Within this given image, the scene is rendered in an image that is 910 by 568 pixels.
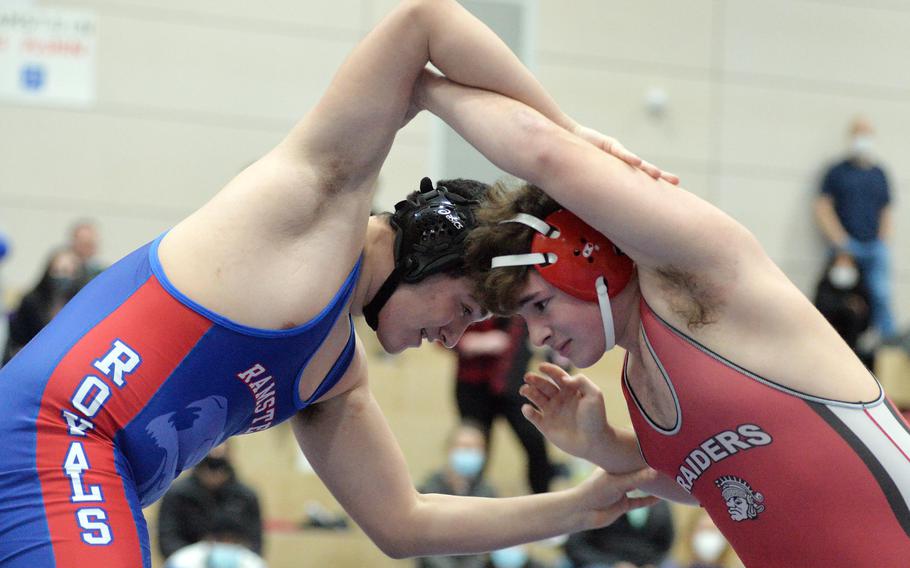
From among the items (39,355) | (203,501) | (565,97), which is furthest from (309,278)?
(565,97)

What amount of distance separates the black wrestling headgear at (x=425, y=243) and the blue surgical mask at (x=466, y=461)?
4859mm

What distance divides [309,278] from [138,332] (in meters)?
0.45

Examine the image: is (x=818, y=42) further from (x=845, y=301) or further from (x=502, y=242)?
(x=502, y=242)

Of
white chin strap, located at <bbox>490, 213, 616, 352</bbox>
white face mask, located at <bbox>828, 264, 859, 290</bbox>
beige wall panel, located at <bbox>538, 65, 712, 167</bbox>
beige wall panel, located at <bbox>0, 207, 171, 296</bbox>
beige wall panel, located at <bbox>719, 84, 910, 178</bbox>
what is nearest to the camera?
white chin strap, located at <bbox>490, 213, 616, 352</bbox>

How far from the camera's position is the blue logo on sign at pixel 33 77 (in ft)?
39.6

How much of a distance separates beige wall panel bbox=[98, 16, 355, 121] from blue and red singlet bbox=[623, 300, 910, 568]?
32.6 feet

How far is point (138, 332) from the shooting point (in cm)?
322

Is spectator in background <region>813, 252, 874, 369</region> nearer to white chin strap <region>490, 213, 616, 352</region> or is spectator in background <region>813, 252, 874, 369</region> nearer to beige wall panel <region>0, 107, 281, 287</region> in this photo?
beige wall panel <region>0, 107, 281, 287</region>

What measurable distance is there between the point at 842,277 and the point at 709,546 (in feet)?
14.4

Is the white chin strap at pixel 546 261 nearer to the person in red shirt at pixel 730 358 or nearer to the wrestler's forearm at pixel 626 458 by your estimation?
the person in red shirt at pixel 730 358

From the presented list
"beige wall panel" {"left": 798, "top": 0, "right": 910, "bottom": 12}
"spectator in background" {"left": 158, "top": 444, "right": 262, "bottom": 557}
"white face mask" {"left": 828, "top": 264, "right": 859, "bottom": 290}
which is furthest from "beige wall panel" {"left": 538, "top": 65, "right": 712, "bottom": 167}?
"spectator in background" {"left": 158, "top": 444, "right": 262, "bottom": 557}

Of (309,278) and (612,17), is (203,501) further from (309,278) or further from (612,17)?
(612,17)

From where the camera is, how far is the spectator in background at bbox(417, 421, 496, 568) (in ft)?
25.8

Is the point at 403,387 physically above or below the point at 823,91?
below
